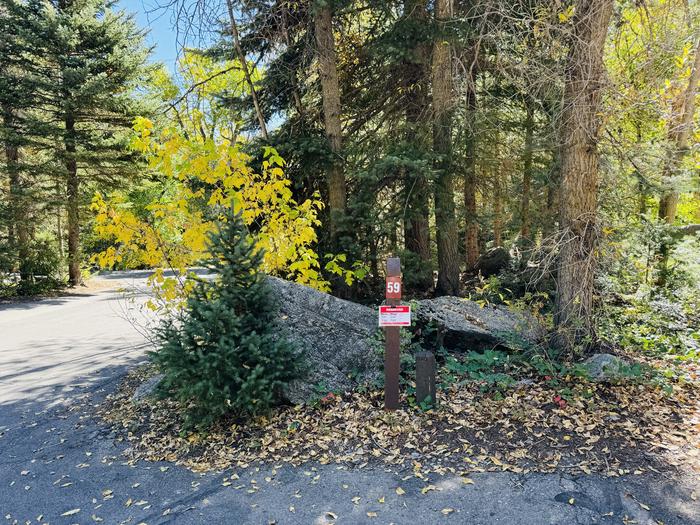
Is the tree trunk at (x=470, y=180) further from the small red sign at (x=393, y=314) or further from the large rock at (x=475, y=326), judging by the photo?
A: the small red sign at (x=393, y=314)

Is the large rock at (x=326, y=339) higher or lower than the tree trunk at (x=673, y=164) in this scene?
lower

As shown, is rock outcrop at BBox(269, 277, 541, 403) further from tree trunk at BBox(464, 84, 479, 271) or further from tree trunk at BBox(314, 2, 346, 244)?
tree trunk at BBox(464, 84, 479, 271)

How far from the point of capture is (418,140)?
7664mm

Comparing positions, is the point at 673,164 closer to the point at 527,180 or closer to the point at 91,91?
the point at 527,180

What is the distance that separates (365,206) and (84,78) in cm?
1213

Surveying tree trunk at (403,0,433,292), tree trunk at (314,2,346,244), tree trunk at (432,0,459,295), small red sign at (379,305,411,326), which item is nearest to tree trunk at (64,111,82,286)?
tree trunk at (314,2,346,244)

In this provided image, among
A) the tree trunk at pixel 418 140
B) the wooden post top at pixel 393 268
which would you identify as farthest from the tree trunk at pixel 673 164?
the wooden post top at pixel 393 268

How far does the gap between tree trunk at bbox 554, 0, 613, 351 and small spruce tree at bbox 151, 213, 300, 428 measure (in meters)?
3.07

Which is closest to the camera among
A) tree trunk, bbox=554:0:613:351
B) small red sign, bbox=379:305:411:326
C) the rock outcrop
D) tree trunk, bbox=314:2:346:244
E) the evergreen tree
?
small red sign, bbox=379:305:411:326

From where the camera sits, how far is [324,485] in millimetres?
3250

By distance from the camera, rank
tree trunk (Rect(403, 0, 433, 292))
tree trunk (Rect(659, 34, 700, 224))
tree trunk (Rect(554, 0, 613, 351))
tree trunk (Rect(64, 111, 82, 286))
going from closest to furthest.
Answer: tree trunk (Rect(554, 0, 613, 351)) → tree trunk (Rect(659, 34, 700, 224)) → tree trunk (Rect(403, 0, 433, 292)) → tree trunk (Rect(64, 111, 82, 286))

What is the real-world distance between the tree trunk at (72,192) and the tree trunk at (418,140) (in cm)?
1158

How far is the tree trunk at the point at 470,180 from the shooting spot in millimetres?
7289

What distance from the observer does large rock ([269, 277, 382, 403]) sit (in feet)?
15.4
